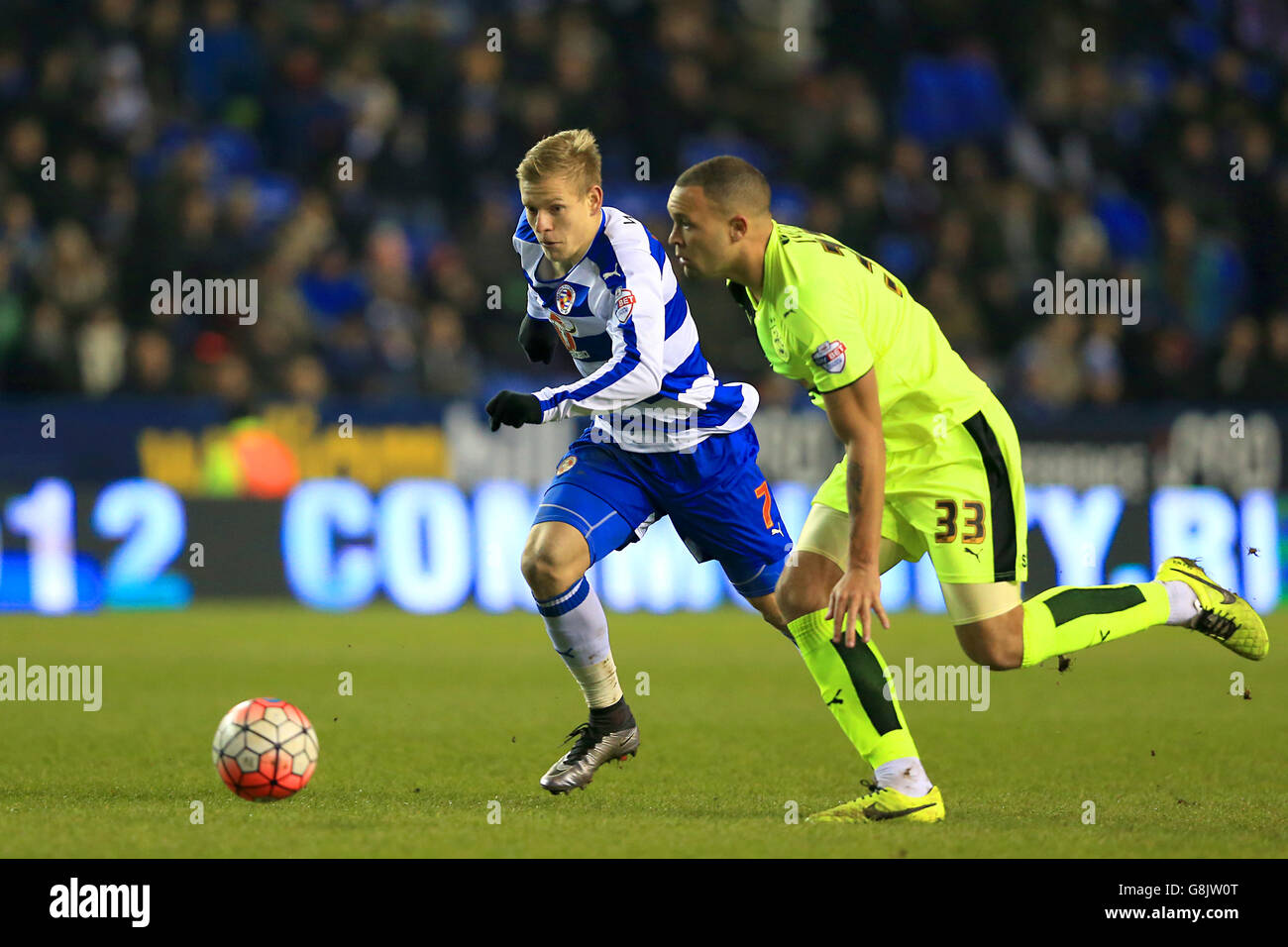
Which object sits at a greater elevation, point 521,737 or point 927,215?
point 927,215

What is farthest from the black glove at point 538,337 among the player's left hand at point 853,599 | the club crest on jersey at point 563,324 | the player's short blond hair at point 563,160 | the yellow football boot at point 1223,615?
the yellow football boot at point 1223,615

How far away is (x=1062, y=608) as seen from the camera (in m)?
5.90

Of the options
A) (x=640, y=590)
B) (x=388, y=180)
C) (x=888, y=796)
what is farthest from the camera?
(x=388, y=180)

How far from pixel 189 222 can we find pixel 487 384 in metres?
2.84

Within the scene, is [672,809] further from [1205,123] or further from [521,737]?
[1205,123]

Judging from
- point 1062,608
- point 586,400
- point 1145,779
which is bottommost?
point 1145,779

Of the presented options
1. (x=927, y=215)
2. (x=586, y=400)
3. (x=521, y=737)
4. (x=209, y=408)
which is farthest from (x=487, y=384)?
(x=586, y=400)

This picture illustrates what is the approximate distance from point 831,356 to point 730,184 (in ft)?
2.04

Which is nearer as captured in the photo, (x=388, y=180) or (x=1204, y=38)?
(x=388, y=180)

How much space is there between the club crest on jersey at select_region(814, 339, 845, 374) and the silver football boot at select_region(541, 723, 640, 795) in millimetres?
1885

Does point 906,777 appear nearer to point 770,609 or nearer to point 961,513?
point 961,513
